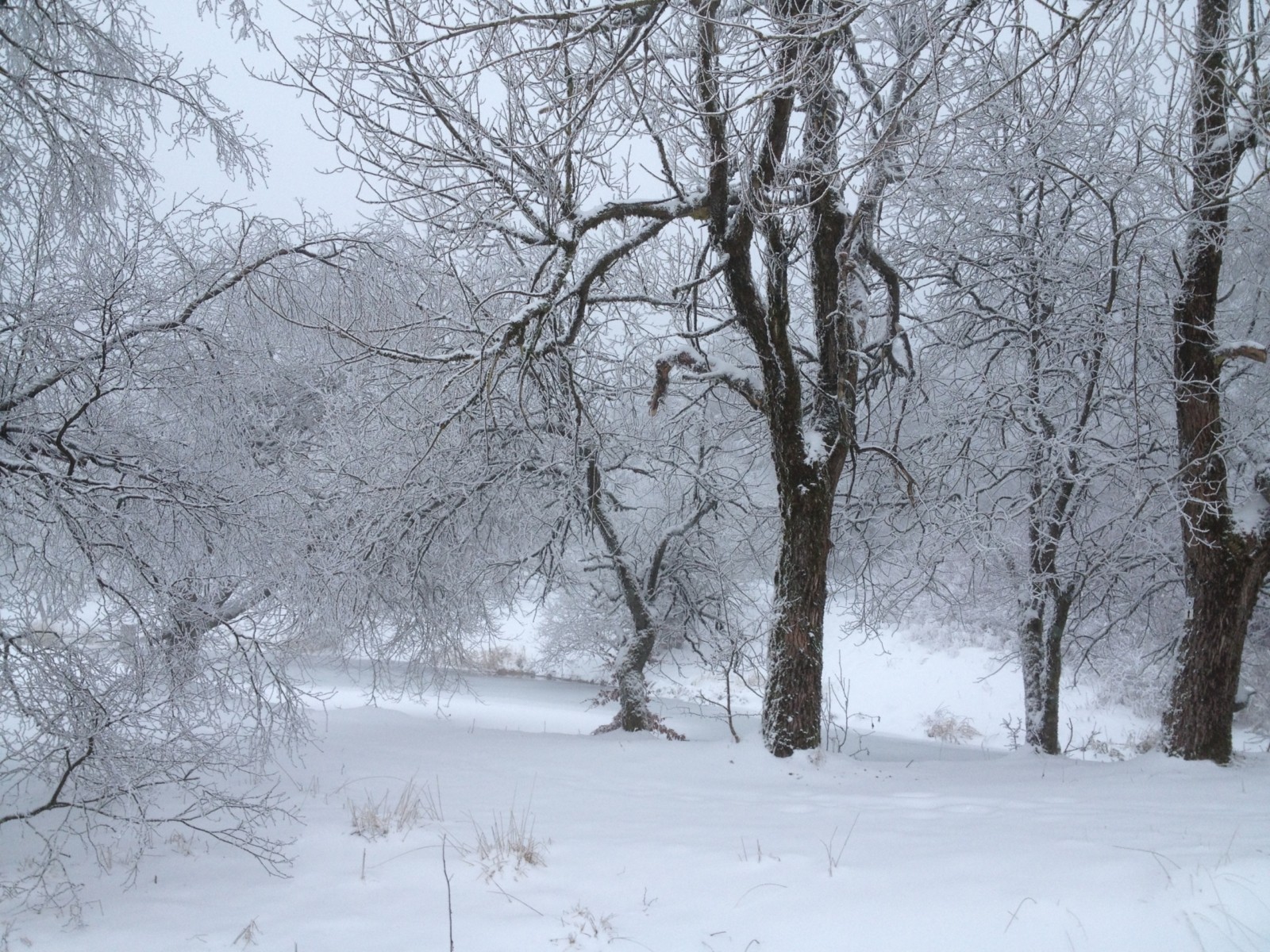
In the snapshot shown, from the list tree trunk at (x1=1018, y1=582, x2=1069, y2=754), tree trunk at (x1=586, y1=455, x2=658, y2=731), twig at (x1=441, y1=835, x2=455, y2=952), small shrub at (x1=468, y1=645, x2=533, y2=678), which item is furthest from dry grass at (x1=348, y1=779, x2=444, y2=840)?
small shrub at (x1=468, y1=645, x2=533, y2=678)

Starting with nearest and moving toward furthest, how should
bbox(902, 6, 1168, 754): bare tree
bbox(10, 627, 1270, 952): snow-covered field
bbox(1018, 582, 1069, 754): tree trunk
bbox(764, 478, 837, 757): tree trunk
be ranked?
bbox(10, 627, 1270, 952): snow-covered field < bbox(764, 478, 837, 757): tree trunk < bbox(902, 6, 1168, 754): bare tree < bbox(1018, 582, 1069, 754): tree trunk

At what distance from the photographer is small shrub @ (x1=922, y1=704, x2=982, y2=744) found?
13.6 m

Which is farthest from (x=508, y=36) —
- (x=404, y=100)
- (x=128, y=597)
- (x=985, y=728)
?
Answer: (x=985, y=728)

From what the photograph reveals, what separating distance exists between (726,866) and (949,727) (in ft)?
39.0

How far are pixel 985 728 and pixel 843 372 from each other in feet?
39.3

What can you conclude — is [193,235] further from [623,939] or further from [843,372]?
[623,939]

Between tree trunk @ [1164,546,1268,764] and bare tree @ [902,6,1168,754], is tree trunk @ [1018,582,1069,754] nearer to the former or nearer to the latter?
bare tree @ [902,6,1168,754]

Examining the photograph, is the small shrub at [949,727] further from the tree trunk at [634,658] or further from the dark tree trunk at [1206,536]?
the dark tree trunk at [1206,536]

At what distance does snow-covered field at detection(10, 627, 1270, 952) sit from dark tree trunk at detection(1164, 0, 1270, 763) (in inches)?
19.6

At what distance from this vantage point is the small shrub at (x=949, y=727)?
535 inches

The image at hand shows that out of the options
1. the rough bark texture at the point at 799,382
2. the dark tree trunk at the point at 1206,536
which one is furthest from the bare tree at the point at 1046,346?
the rough bark texture at the point at 799,382

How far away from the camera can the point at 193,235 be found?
564 cm

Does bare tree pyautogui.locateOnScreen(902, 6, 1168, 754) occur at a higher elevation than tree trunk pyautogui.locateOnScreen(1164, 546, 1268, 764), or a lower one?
higher

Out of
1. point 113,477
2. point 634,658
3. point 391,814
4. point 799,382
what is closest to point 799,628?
point 799,382
